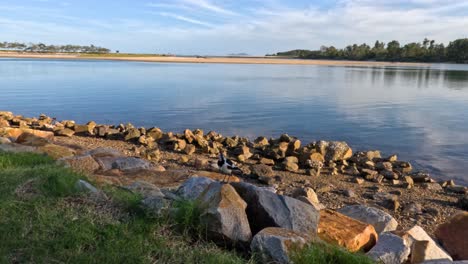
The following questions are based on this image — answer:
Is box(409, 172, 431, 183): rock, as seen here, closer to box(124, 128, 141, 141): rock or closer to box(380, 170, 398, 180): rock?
box(380, 170, 398, 180): rock

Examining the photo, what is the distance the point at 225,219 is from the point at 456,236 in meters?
4.34

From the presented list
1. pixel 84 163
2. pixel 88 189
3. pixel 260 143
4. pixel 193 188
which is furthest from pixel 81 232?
pixel 260 143

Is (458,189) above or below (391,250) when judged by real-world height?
below

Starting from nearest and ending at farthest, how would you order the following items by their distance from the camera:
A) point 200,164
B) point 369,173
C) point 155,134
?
1. point 200,164
2. point 369,173
3. point 155,134

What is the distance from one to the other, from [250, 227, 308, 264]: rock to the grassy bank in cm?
12

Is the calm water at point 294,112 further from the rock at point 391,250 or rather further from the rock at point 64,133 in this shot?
the rock at point 391,250

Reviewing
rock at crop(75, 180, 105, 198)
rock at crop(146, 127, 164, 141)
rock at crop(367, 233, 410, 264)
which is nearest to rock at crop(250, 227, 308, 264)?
rock at crop(367, 233, 410, 264)

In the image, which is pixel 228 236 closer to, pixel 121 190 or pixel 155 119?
pixel 121 190

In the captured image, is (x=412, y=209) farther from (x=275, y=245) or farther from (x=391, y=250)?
(x=275, y=245)

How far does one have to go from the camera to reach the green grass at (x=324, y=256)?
14.6 feet

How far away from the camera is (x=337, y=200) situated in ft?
33.8

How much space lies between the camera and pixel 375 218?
7.50 meters

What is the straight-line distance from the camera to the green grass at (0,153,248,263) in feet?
14.0

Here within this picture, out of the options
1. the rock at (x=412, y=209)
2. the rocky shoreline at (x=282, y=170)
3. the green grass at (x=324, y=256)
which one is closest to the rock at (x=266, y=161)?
the rocky shoreline at (x=282, y=170)
